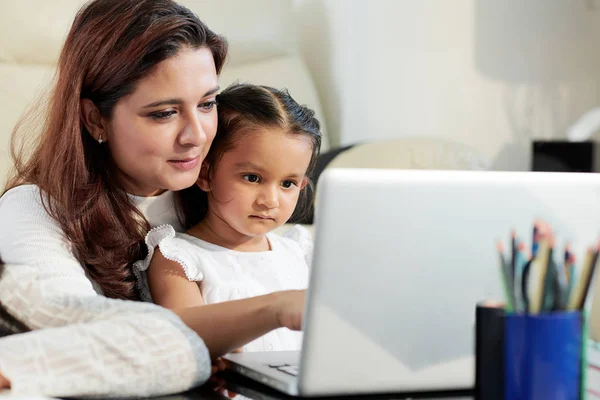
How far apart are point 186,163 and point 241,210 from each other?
0.10 meters

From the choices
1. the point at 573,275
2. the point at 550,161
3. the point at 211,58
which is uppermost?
the point at 211,58

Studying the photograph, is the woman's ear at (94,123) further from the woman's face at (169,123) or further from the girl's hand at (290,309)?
the girl's hand at (290,309)

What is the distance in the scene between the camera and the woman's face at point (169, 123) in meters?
1.21

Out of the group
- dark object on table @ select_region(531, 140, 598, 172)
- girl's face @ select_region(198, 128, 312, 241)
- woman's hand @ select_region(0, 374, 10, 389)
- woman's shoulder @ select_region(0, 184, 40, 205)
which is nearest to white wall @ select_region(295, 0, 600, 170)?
dark object on table @ select_region(531, 140, 598, 172)

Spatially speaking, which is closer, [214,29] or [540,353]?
[540,353]

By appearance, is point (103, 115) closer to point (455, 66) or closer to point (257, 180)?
point (257, 180)

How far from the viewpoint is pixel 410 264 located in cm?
78

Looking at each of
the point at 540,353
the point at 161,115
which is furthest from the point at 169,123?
the point at 540,353

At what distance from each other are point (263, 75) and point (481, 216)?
1924 millimetres

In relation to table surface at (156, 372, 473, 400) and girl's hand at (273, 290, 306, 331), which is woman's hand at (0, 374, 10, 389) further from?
girl's hand at (273, 290, 306, 331)

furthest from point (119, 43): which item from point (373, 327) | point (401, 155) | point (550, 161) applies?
point (550, 161)

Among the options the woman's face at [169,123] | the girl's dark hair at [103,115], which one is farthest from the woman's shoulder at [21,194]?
the woman's face at [169,123]

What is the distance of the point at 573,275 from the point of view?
66cm

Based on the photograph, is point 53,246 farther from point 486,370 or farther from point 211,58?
point 486,370
